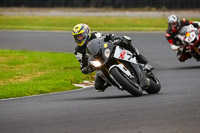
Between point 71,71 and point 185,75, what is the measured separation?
330cm

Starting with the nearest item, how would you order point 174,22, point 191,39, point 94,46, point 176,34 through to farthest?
1. point 94,46
2. point 191,39
3. point 174,22
4. point 176,34

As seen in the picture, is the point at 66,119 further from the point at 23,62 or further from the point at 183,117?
the point at 23,62

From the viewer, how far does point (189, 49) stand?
54.1 ft

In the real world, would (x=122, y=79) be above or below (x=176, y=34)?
above

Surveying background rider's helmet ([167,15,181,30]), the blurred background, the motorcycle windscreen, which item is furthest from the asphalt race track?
the blurred background

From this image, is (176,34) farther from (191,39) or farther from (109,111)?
(109,111)

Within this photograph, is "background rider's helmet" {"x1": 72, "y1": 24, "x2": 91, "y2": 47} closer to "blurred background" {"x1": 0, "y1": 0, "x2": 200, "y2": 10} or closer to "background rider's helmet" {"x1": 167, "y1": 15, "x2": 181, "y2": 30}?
"background rider's helmet" {"x1": 167, "y1": 15, "x2": 181, "y2": 30}

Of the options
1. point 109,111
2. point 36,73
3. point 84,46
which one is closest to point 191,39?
point 36,73

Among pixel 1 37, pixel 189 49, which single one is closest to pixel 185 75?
pixel 189 49

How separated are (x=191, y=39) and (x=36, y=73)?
14.8ft

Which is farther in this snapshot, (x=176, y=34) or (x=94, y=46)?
(x=176, y=34)

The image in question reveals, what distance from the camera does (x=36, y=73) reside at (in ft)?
50.7

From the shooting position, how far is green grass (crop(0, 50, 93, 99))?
40.9 feet

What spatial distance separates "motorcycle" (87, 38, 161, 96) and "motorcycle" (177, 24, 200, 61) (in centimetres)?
644
